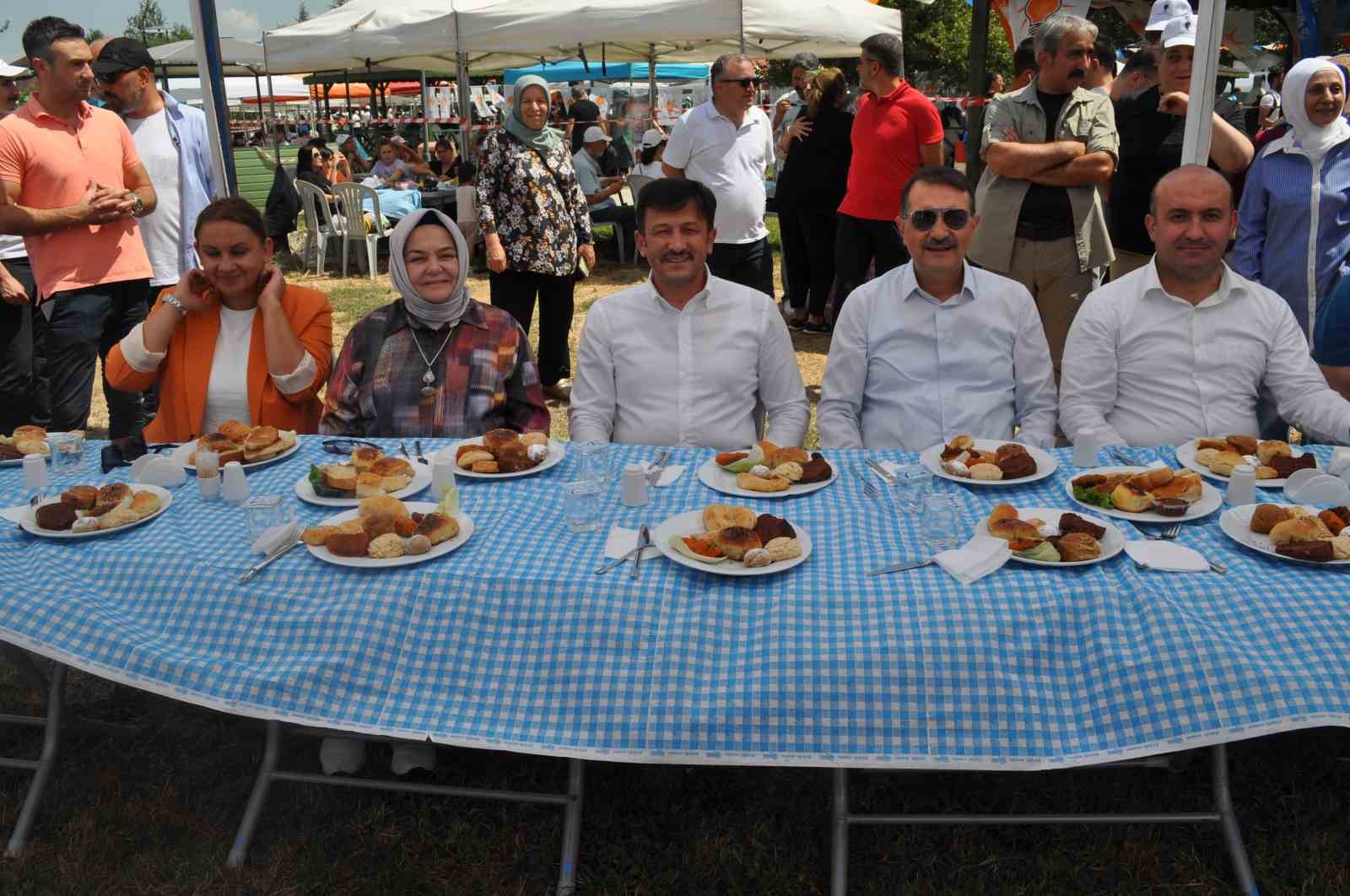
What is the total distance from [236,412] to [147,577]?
1.35m

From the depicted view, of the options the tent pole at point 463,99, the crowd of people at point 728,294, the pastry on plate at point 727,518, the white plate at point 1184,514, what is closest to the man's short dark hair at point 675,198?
the crowd of people at point 728,294

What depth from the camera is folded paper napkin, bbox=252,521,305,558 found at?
7.53 ft

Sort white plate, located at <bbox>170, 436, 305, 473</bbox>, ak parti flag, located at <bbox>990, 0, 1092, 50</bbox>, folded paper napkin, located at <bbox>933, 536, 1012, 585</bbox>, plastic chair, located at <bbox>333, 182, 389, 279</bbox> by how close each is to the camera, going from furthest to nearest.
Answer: plastic chair, located at <bbox>333, 182, 389, 279</bbox>
ak parti flag, located at <bbox>990, 0, 1092, 50</bbox>
white plate, located at <bbox>170, 436, 305, 473</bbox>
folded paper napkin, located at <bbox>933, 536, 1012, 585</bbox>

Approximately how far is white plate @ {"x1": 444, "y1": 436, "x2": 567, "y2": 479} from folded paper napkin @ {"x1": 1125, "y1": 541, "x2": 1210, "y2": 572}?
56.3 inches

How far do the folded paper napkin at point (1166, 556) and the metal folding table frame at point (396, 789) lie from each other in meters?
1.33

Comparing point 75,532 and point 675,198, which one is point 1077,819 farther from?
point 75,532

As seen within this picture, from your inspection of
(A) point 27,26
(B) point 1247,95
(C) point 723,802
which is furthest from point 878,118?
(B) point 1247,95

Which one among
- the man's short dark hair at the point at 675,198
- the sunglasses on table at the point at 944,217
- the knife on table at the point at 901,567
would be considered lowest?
the knife on table at the point at 901,567

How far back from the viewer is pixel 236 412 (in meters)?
3.53

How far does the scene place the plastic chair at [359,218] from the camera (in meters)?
11.3

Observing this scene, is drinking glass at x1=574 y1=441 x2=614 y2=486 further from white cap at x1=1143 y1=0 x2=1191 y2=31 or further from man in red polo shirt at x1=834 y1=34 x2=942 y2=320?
man in red polo shirt at x1=834 y1=34 x2=942 y2=320

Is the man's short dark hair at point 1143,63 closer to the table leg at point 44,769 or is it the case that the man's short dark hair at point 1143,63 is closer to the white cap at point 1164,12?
the white cap at point 1164,12

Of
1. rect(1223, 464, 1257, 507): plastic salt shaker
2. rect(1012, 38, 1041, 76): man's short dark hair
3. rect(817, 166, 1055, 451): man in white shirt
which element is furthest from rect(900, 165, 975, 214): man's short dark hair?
rect(1012, 38, 1041, 76): man's short dark hair

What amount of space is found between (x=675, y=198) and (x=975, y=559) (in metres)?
1.73
